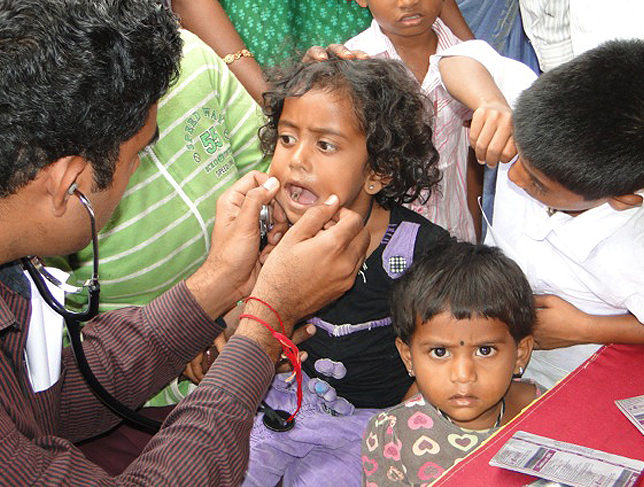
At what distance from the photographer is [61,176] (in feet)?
4.32

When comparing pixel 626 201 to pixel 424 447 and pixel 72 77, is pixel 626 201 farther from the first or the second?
pixel 72 77

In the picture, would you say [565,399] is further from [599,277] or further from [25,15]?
[25,15]

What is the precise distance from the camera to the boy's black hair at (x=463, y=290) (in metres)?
1.91

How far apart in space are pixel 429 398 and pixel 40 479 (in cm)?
97

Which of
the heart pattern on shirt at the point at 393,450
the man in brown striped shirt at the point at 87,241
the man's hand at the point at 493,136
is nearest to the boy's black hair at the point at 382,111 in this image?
the man's hand at the point at 493,136

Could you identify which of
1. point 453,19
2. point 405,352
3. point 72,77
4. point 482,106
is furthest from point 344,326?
point 453,19

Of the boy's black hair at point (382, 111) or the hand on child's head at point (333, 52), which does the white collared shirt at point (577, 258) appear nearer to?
the boy's black hair at point (382, 111)

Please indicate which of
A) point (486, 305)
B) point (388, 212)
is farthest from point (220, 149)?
point (486, 305)

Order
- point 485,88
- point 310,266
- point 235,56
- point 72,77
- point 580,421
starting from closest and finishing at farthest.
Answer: point 72,77, point 580,421, point 310,266, point 485,88, point 235,56

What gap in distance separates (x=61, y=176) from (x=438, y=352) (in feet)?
3.51

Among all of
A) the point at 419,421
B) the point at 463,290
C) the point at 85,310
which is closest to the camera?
the point at 85,310

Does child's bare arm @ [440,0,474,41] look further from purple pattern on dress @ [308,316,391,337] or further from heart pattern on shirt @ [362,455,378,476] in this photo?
heart pattern on shirt @ [362,455,378,476]

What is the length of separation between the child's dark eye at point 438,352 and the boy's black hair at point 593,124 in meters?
0.54

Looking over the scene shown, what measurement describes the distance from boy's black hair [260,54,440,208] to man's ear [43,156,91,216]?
941mm
